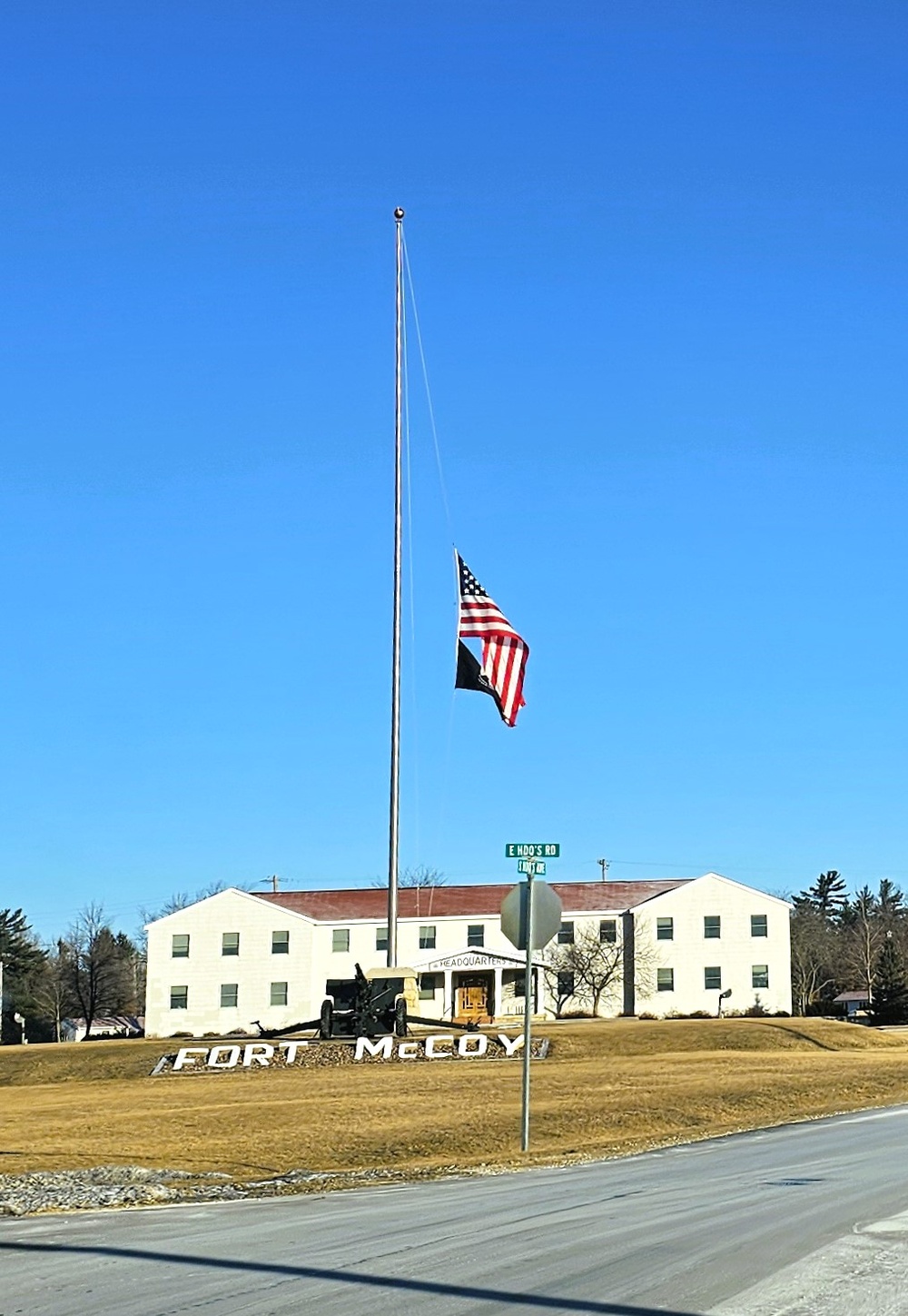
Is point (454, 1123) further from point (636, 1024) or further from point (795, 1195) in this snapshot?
point (636, 1024)

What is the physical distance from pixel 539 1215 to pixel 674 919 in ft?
196

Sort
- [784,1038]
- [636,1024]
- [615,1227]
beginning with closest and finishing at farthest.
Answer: [615,1227] < [784,1038] < [636,1024]

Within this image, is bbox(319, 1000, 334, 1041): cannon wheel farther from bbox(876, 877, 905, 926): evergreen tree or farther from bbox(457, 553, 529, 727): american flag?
bbox(876, 877, 905, 926): evergreen tree

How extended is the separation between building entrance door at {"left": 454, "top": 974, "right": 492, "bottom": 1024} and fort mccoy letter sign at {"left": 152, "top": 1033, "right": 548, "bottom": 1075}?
2634cm

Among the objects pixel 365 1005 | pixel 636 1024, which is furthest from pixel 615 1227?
pixel 636 1024

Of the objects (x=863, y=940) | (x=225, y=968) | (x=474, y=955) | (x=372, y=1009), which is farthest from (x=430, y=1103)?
(x=863, y=940)

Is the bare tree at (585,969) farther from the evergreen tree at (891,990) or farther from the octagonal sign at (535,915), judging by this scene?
the octagonal sign at (535,915)

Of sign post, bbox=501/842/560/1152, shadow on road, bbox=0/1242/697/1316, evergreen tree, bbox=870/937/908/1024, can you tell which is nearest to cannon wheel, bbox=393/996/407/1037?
sign post, bbox=501/842/560/1152

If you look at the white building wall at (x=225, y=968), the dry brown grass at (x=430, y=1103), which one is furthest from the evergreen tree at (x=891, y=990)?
the dry brown grass at (x=430, y=1103)

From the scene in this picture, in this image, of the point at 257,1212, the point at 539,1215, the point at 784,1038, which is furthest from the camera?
the point at 784,1038

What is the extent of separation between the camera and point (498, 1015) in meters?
68.5

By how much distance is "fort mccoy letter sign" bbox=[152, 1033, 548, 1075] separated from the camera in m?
41.0

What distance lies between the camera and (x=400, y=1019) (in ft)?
143

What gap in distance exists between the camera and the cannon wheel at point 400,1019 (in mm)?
43438
